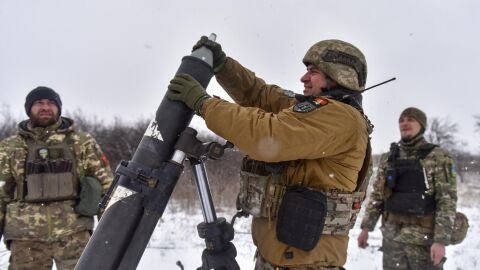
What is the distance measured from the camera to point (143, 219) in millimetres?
1979

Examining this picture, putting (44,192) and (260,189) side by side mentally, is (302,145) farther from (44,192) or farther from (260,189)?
(44,192)

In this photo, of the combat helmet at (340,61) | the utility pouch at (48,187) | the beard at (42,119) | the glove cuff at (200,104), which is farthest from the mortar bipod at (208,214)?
the beard at (42,119)

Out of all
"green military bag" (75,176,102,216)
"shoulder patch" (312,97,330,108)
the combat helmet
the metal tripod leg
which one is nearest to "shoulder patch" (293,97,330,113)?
"shoulder patch" (312,97,330,108)

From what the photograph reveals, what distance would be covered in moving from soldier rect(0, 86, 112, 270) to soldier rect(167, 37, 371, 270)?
2.27 m

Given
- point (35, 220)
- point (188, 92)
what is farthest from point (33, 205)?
point (188, 92)

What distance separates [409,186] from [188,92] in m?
3.26

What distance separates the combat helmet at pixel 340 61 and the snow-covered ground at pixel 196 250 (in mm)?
4371

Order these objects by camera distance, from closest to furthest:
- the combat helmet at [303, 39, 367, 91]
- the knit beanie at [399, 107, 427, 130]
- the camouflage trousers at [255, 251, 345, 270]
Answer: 1. the camouflage trousers at [255, 251, 345, 270]
2. the combat helmet at [303, 39, 367, 91]
3. the knit beanie at [399, 107, 427, 130]

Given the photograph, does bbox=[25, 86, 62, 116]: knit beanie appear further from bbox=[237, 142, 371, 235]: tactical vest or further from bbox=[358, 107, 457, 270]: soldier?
bbox=[358, 107, 457, 270]: soldier

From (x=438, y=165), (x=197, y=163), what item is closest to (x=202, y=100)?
(x=197, y=163)

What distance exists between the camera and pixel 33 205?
12.3 ft

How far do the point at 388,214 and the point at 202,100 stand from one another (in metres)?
3.46

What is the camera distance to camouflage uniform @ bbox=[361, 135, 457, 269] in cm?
404

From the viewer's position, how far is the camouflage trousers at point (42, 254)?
3.70 meters
